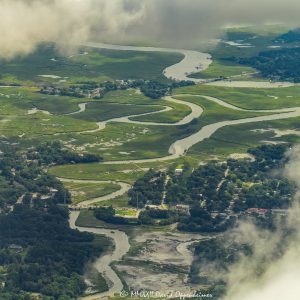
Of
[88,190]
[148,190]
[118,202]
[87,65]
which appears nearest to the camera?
[118,202]

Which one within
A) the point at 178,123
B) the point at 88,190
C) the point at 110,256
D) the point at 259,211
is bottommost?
the point at 178,123

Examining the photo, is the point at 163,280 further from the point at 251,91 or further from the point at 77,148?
the point at 251,91

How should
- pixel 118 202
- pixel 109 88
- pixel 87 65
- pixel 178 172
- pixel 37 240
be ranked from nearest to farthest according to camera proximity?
pixel 37 240
pixel 118 202
pixel 178 172
pixel 109 88
pixel 87 65

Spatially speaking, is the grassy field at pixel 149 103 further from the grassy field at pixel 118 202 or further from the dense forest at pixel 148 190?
the grassy field at pixel 118 202

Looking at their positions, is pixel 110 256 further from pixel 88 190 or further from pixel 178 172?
pixel 178 172

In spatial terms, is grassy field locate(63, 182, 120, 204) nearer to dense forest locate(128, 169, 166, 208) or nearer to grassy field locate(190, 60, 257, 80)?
dense forest locate(128, 169, 166, 208)

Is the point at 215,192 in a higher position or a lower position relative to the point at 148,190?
higher

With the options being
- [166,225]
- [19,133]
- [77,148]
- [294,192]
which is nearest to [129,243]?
[166,225]

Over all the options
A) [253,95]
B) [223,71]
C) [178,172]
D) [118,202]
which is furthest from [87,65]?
[118,202]
